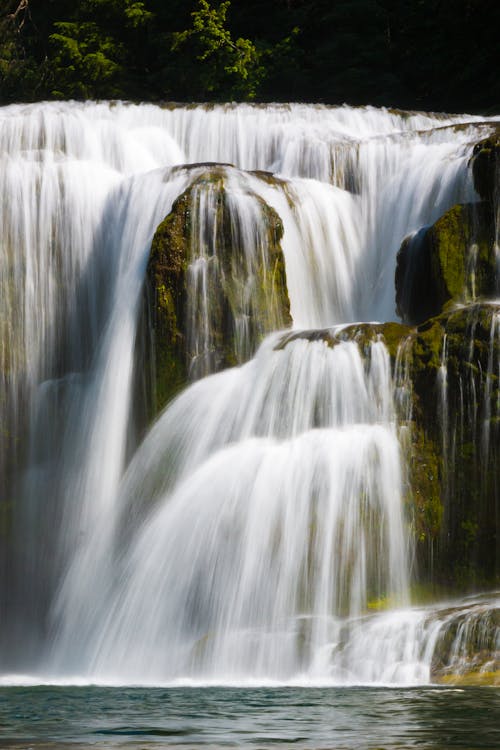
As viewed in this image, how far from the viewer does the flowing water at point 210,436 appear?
10.2 metres

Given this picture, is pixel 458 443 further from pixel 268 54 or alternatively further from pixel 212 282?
pixel 268 54

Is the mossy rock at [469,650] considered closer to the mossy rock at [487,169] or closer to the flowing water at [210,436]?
the flowing water at [210,436]

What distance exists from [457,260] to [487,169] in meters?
1.43

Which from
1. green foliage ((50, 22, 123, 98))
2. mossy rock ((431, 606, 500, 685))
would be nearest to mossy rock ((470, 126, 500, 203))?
mossy rock ((431, 606, 500, 685))

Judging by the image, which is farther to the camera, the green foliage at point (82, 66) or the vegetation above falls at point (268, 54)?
the green foliage at point (82, 66)

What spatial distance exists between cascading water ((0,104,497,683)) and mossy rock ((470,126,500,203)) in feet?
2.00

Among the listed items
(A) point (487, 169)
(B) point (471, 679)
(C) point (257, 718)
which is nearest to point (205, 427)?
(B) point (471, 679)

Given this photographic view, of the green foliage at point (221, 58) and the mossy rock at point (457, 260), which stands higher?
the green foliage at point (221, 58)

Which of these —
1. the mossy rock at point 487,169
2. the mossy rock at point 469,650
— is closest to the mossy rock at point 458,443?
the mossy rock at point 469,650

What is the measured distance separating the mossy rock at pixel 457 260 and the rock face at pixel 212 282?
69.2 inches

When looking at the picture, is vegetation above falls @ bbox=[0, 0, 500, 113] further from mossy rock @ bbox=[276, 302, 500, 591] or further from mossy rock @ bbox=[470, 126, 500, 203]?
mossy rock @ bbox=[276, 302, 500, 591]

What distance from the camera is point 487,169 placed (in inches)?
588

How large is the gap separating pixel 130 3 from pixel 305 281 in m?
20.9

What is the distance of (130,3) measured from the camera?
34.1 meters
